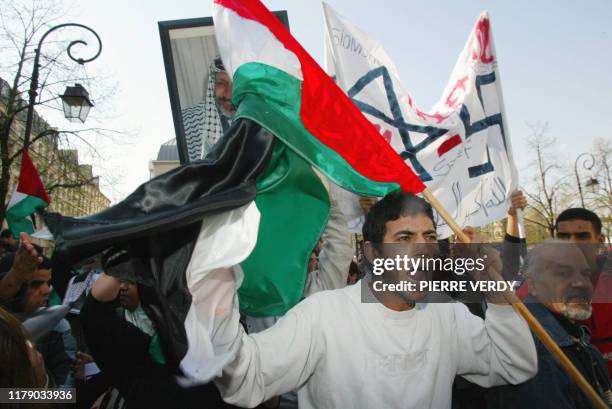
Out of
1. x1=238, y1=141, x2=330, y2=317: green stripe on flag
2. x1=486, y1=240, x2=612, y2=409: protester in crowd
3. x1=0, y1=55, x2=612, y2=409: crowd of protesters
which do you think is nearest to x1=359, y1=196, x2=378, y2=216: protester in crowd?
x1=0, y1=55, x2=612, y2=409: crowd of protesters

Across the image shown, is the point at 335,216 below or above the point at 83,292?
above

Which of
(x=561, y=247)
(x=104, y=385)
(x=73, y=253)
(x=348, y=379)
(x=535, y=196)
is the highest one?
(x=73, y=253)

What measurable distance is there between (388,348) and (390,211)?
2.05ft

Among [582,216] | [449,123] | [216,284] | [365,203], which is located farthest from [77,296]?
[582,216]

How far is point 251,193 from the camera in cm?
156

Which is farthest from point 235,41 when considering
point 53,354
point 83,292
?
point 83,292

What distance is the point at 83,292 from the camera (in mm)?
4492

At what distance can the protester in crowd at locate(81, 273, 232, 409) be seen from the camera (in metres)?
1.97

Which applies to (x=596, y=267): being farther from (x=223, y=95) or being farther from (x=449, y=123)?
(x=223, y=95)

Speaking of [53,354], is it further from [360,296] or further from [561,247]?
[561,247]

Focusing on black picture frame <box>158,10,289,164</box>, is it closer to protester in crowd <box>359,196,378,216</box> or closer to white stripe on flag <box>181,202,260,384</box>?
protester in crowd <box>359,196,378,216</box>

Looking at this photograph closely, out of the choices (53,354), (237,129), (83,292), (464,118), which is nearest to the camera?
(237,129)

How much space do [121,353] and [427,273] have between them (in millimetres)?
1484

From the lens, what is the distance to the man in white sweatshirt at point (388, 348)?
168 centimetres
